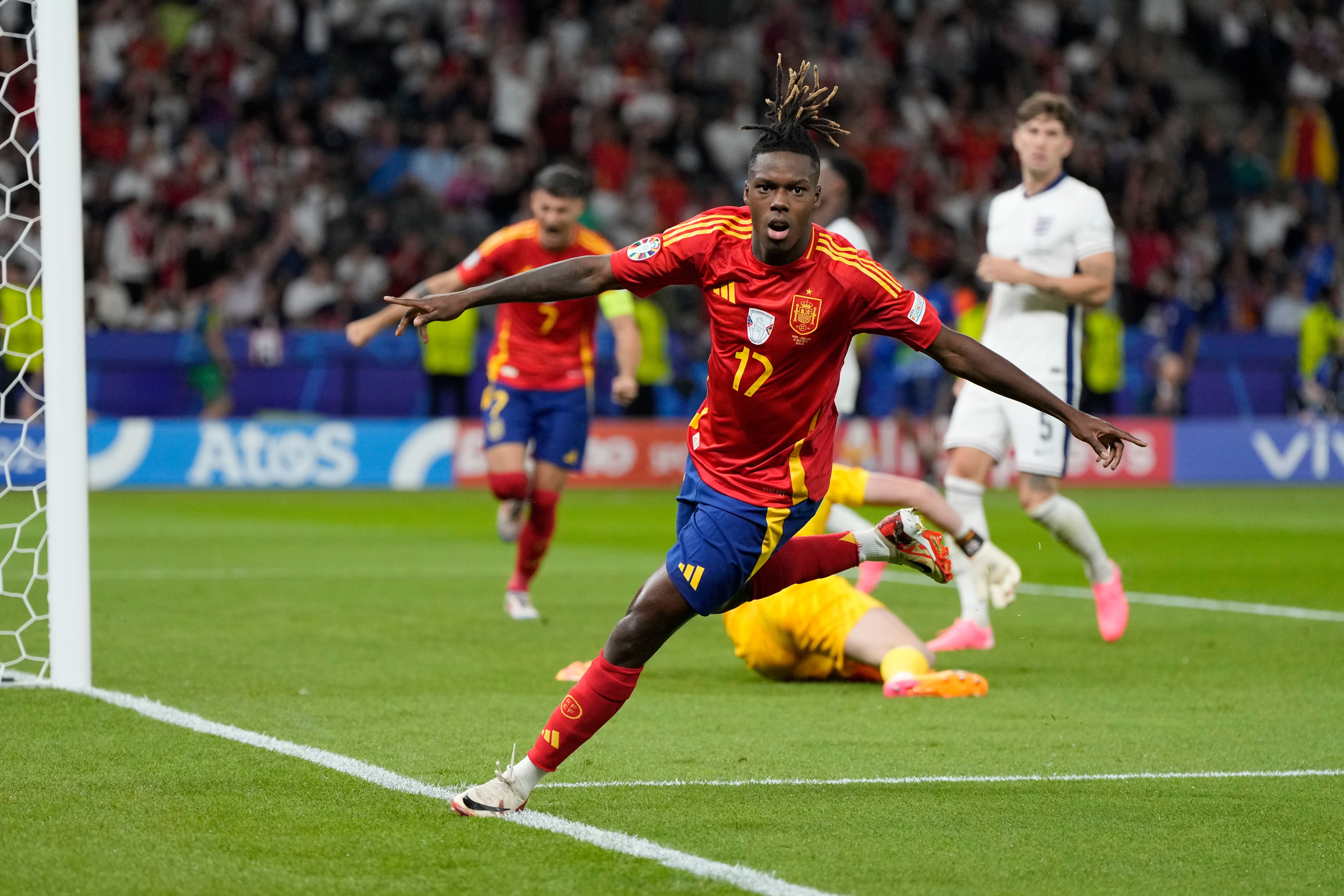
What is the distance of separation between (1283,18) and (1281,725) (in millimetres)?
24075

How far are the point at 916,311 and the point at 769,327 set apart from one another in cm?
40

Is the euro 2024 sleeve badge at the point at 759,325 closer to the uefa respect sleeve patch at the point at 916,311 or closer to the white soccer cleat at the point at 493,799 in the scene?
the uefa respect sleeve patch at the point at 916,311

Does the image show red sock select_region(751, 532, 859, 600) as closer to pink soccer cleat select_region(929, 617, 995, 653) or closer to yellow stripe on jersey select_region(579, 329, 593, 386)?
pink soccer cleat select_region(929, 617, 995, 653)

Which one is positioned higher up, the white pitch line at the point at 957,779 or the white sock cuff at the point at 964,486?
the white sock cuff at the point at 964,486

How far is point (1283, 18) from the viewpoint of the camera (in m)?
28.0

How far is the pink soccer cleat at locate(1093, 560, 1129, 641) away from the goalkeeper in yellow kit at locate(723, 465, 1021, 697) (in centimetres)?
104

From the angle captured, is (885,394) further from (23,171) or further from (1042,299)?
(1042,299)

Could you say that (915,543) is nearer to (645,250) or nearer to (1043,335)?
(645,250)

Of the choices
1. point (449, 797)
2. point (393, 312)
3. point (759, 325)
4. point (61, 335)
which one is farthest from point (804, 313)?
point (61, 335)

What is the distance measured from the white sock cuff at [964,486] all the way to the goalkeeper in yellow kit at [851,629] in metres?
0.70

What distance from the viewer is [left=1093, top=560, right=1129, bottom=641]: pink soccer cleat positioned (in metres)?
8.58

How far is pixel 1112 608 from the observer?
8602 mm

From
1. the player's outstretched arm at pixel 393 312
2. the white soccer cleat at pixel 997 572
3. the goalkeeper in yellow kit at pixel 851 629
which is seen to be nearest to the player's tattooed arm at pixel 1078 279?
the goalkeeper in yellow kit at pixel 851 629

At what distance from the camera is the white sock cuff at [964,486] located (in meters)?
8.41
